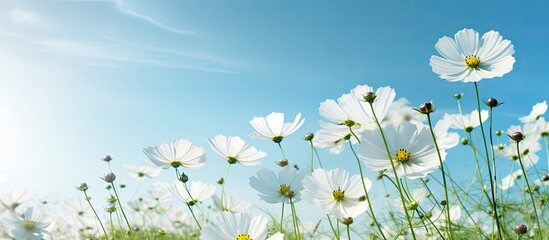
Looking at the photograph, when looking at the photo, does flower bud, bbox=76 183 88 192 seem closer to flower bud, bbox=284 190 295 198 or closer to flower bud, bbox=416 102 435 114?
flower bud, bbox=284 190 295 198

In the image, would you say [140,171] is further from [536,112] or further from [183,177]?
[536,112]

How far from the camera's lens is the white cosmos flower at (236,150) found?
5.32ft

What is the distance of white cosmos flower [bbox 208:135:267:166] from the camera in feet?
5.32

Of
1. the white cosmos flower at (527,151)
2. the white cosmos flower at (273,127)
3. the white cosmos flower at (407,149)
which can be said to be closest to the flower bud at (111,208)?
the white cosmos flower at (273,127)

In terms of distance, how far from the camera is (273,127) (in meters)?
1.73

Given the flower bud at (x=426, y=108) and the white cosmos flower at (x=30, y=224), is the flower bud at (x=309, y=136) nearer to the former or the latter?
the flower bud at (x=426, y=108)

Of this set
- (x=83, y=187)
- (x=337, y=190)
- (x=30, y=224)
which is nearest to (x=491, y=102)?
(x=337, y=190)

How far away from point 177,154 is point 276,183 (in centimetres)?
28

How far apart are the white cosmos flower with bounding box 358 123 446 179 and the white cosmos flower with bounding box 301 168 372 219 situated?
15 cm

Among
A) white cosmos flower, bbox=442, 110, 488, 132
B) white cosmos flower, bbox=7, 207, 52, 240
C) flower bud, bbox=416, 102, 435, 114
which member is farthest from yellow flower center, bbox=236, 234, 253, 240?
white cosmos flower, bbox=442, 110, 488, 132

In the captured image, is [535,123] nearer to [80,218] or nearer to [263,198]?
[263,198]

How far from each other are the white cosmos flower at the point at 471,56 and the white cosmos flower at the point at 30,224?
1550mm

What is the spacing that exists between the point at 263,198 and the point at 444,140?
53 centimetres

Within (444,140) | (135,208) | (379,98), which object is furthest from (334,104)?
(135,208)
